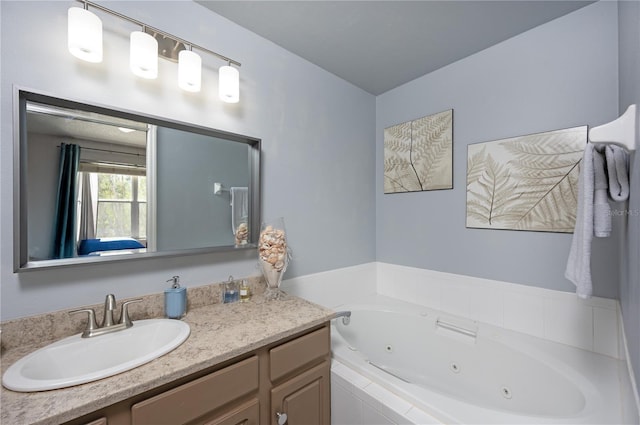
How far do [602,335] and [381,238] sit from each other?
4.76 ft

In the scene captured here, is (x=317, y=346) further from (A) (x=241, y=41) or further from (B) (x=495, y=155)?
(A) (x=241, y=41)

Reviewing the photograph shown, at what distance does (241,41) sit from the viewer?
163cm

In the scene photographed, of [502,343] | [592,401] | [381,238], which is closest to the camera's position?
[592,401]

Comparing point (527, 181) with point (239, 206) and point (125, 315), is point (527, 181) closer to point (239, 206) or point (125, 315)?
point (239, 206)

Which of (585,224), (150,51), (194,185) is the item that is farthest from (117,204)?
(585,224)

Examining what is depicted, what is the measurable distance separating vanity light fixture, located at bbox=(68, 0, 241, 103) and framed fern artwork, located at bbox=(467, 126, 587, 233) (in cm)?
164

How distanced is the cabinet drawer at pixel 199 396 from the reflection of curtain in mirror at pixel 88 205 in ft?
2.34

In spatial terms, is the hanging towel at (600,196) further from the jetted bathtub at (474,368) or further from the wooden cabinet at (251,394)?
the wooden cabinet at (251,394)

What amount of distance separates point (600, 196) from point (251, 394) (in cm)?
148

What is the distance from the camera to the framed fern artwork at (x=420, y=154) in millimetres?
2023

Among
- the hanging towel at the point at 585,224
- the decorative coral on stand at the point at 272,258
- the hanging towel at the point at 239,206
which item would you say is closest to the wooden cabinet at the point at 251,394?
the decorative coral on stand at the point at 272,258

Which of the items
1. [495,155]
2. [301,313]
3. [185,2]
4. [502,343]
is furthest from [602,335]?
[185,2]

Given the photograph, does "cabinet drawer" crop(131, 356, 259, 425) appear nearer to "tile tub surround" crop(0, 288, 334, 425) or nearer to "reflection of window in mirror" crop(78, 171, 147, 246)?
"tile tub surround" crop(0, 288, 334, 425)

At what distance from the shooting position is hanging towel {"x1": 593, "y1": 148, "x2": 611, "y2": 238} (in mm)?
965
